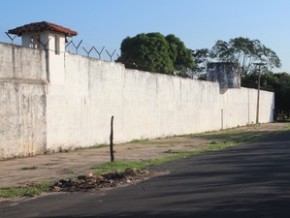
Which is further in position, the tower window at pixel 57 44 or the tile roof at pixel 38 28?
the tower window at pixel 57 44

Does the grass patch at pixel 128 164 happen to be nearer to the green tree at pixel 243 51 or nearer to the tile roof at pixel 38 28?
the tile roof at pixel 38 28

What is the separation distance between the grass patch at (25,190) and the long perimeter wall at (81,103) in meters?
6.72

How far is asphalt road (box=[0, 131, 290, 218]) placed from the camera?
8.96m

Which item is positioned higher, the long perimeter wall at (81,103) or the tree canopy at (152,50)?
the tree canopy at (152,50)

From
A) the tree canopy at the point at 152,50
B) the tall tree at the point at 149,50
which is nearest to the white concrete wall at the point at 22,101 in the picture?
the tree canopy at the point at 152,50

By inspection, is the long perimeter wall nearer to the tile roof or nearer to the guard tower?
the guard tower

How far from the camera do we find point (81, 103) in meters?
24.8

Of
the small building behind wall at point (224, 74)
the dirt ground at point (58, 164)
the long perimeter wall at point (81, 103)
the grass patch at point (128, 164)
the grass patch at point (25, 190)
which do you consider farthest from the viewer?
the small building behind wall at point (224, 74)

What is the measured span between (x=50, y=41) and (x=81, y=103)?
142 inches

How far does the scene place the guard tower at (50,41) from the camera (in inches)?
872

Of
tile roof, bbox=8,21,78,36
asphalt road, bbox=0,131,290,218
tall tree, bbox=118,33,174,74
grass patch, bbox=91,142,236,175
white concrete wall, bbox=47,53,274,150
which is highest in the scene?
tall tree, bbox=118,33,174,74

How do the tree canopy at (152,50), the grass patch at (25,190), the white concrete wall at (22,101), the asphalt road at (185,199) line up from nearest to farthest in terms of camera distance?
the asphalt road at (185,199), the grass patch at (25,190), the white concrete wall at (22,101), the tree canopy at (152,50)

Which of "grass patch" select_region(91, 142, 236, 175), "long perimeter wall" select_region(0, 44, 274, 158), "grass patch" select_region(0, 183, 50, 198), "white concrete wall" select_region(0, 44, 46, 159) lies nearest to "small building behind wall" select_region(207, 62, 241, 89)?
"long perimeter wall" select_region(0, 44, 274, 158)

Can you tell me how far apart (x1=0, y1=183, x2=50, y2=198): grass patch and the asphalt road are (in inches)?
24.7
